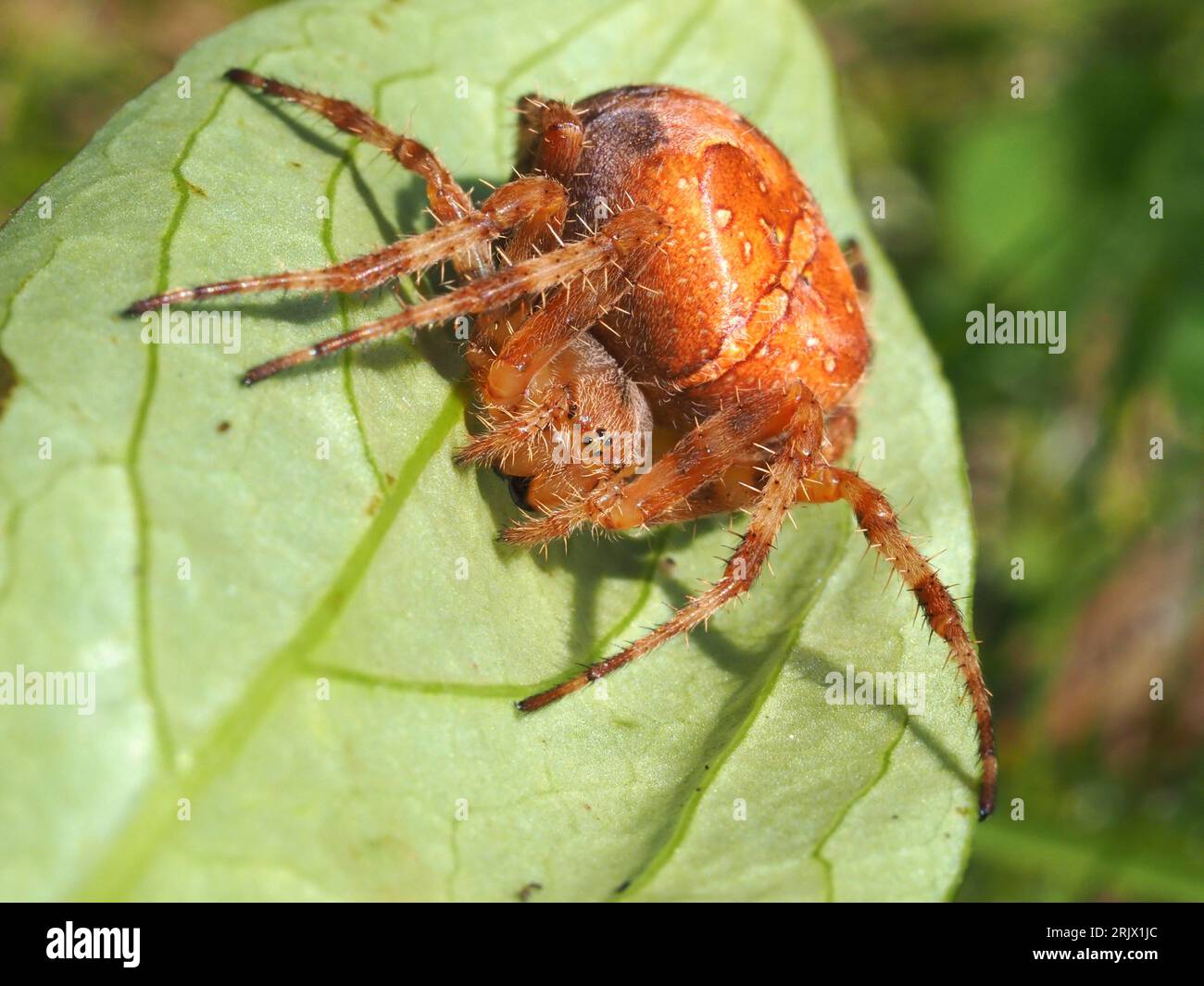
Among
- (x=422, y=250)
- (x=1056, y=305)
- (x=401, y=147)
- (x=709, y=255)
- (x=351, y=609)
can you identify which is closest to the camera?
(x=351, y=609)

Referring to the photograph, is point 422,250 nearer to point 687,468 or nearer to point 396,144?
point 396,144

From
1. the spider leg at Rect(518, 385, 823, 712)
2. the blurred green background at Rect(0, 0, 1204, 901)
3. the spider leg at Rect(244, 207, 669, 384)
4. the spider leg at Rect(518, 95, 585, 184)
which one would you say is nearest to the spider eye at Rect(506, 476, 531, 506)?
the spider leg at Rect(518, 385, 823, 712)

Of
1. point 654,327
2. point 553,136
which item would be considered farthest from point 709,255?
point 553,136

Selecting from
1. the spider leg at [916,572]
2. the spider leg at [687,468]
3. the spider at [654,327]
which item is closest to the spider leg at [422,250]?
the spider at [654,327]

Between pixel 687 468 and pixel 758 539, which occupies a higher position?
pixel 687 468

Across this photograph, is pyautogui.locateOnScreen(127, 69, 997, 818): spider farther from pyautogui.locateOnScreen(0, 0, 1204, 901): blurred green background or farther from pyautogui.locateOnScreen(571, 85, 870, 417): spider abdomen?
pyautogui.locateOnScreen(0, 0, 1204, 901): blurred green background

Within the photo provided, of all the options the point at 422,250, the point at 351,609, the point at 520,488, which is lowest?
the point at 351,609
